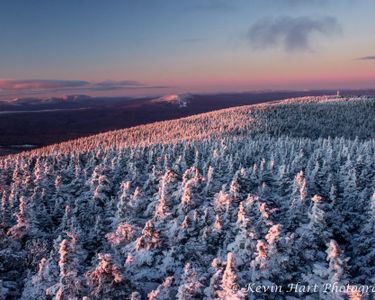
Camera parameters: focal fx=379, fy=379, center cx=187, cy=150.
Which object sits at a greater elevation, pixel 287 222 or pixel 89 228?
pixel 287 222

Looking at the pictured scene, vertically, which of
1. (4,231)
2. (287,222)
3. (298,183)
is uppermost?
(298,183)

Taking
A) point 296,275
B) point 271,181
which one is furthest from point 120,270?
point 271,181

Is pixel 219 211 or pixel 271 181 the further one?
pixel 271 181

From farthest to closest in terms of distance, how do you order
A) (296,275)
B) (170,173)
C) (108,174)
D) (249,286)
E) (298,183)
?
(108,174) < (170,173) < (298,183) < (296,275) < (249,286)

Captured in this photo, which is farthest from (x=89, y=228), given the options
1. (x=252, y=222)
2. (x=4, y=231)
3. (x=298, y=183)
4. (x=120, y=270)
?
(x=298, y=183)

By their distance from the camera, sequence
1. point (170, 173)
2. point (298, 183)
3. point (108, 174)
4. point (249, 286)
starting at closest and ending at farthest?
1. point (249, 286)
2. point (298, 183)
3. point (170, 173)
4. point (108, 174)

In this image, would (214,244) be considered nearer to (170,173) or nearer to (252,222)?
(252,222)

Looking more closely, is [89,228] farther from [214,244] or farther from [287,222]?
[287,222]

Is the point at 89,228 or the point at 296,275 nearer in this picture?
the point at 296,275

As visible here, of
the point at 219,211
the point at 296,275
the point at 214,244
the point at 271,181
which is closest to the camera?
the point at 296,275
